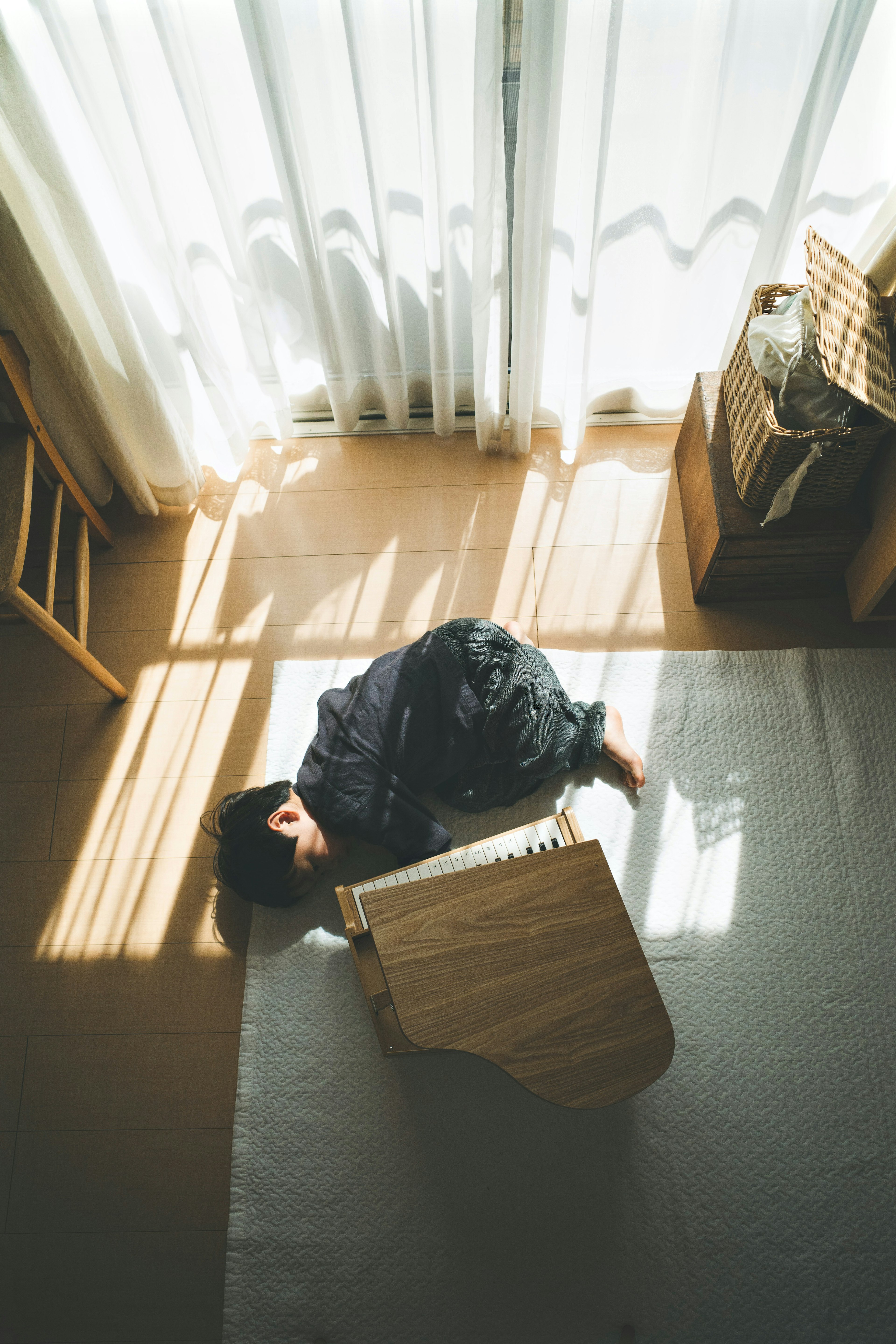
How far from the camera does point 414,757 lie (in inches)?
59.7

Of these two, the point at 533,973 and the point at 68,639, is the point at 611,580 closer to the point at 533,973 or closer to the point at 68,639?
the point at 533,973

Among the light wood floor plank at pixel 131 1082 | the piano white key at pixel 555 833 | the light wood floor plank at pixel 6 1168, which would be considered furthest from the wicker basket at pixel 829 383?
the light wood floor plank at pixel 6 1168

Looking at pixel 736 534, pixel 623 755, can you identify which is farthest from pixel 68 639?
pixel 736 534

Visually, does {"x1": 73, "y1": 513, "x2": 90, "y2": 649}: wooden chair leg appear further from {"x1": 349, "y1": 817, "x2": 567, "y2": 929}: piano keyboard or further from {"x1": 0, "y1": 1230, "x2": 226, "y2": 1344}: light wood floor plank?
{"x1": 0, "y1": 1230, "x2": 226, "y2": 1344}: light wood floor plank

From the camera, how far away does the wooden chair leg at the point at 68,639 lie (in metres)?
1.43

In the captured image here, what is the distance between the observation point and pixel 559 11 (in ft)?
3.98

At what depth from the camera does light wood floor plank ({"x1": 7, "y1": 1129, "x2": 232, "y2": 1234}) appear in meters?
1.39

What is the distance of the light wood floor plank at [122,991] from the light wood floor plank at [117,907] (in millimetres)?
23

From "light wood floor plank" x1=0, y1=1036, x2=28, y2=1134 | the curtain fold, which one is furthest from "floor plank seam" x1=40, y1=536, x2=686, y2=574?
"light wood floor plank" x1=0, y1=1036, x2=28, y2=1134

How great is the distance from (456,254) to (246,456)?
2.50ft

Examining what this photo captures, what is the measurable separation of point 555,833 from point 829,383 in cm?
96

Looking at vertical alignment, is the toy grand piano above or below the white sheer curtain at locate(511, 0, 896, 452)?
below

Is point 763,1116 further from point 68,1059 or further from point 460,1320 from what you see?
point 68,1059

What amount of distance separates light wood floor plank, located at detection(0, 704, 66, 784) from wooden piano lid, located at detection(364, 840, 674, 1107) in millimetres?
952
